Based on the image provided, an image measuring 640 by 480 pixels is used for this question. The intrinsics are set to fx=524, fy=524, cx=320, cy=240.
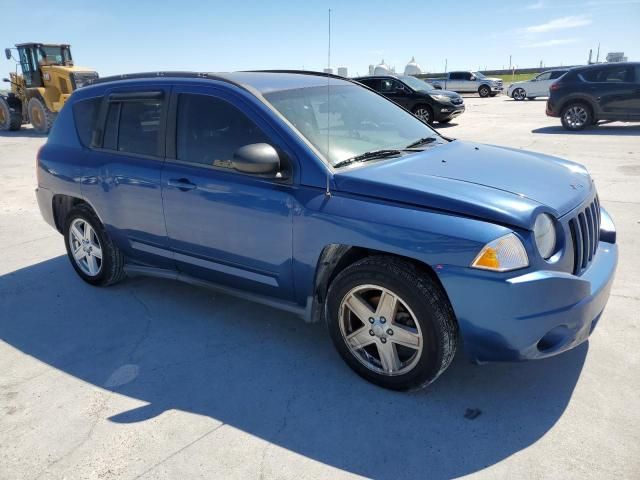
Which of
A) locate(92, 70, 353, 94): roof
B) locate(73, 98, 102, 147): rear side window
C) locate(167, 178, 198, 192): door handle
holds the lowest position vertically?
locate(167, 178, 198, 192): door handle

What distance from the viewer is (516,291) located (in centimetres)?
251

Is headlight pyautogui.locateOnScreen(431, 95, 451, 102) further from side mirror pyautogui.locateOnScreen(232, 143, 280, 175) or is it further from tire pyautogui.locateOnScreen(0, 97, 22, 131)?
tire pyautogui.locateOnScreen(0, 97, 22, 131)

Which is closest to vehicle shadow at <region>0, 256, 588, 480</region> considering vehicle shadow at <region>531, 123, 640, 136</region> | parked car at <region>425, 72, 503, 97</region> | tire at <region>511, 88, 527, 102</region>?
vehicle shadow at <region>531, 123, 640, 136</region>

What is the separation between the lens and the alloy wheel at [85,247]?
181 inches

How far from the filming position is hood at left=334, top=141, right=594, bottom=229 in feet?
8.74

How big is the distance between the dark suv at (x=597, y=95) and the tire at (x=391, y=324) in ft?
41.6

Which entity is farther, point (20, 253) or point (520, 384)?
point (20, 253)

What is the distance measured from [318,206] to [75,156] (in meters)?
2.64

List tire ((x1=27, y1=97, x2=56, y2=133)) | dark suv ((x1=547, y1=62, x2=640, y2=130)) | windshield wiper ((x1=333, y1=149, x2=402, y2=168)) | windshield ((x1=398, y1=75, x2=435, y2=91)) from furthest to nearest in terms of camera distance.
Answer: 1. tire ((x1=27, y1=97, x2=56, y2=133))
2. windshield ((x1=398, y1=75, x2=435, y2=91))
3. dark suv ((x1=547, y1=62, x2=640, y2=130))
4. windshield wiper ((x1=333, y1=149, x2=402, y2=168))

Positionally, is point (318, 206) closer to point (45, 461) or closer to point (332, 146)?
point (332, 146)

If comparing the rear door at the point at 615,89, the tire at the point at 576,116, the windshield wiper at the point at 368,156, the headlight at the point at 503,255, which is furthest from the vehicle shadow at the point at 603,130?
the headlight at the point at 503,255

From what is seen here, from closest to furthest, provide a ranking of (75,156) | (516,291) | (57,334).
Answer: (516,291)
(57,334)
(75,156)

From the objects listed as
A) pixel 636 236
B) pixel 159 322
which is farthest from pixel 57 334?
pixel 636 236

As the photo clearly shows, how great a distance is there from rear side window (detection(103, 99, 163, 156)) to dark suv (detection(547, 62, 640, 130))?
12555mm
